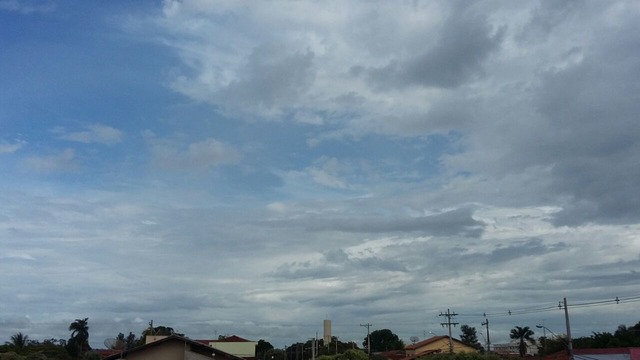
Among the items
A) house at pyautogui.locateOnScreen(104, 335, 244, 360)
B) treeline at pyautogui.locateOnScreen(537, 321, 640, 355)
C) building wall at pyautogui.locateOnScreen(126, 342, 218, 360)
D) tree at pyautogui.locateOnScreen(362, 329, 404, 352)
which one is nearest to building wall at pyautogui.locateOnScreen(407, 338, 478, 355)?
treeline at pyautogui.locateOnScreen(537, 321, 640, 355)

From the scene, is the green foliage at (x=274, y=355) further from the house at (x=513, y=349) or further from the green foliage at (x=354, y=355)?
the green foliage at (x=354, y=355)

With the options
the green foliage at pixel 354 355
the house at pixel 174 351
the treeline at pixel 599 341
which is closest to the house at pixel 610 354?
the treeline at pixel 599 341

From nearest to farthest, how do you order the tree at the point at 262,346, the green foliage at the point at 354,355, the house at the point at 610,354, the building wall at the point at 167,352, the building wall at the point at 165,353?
the green foliage at the point at 354,355
the building wall at the point at 165,353
the building wall at the point at 167,352
the house at the point at 610,354
the tree at the point at 262,346

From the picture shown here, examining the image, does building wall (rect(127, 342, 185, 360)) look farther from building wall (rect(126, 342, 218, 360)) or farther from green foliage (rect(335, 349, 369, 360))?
green foliage (rect(335, 349, 369, 360))

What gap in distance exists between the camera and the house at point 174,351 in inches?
2074

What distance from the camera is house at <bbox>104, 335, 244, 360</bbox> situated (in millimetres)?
52688

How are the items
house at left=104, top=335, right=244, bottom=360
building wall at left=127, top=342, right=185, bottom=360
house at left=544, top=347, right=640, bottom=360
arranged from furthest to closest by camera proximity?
A: house at left=544, top=347, right=640, bottom=360 → building wall at left=127, top=342, right=185, bottom=360 → house at left=104, top=335, right=244, bottom=360

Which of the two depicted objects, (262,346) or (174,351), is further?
(262,346)

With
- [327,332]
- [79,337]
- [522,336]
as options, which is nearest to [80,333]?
[79,337]

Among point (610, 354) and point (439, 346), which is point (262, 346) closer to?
point (439, 346)

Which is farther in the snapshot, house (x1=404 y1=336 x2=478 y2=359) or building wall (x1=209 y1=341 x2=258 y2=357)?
house (x1=404 y1=336 x2=478 y2=359)

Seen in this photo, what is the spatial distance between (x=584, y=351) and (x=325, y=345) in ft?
126

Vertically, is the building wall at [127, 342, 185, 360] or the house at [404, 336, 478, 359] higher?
the house at [404, 336, 478, 359]

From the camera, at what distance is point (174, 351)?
53.7 meters
